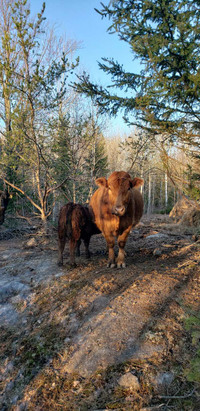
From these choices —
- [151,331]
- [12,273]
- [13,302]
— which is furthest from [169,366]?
[12,273]

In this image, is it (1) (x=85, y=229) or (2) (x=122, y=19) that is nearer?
(2) (x=122, y=19)

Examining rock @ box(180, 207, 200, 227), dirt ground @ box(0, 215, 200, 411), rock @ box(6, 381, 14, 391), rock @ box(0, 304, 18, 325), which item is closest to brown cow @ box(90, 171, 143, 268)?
dirt ground @ box(0, 215, 200, 411)

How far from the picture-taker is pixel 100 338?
8.27 feet

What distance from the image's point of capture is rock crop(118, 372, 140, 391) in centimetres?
186

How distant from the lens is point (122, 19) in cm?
439

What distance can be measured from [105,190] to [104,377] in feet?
12.6

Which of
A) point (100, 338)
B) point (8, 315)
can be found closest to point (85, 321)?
point (100, 338)

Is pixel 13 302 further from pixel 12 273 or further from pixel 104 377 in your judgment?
pixel 104 377

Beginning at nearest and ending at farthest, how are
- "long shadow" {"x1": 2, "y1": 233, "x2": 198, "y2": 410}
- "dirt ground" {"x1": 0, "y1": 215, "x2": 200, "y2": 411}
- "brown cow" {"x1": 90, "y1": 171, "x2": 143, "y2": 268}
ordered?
1. "dirt ground" {"x1": 0, "y1": 215, "x2": 200, "y2": 411}
2. "long shadow" {"x1": 2, "y1": 233, "x2": 198, "y2": 410}
3. "brown cow" {"x1": 90, "y1": 171, "x2": 143, "y2": 268}

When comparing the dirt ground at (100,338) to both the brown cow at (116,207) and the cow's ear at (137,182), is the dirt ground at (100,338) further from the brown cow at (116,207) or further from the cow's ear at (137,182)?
the cow's ear at (137,182)

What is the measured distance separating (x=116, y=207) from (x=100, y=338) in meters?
2.35

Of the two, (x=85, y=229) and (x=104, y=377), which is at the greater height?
(x=85, y=229)

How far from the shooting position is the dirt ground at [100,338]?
1.84m

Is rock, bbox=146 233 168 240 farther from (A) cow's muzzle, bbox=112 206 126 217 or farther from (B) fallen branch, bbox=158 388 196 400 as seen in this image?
(B) fallen branch, bbox=158 388 196 400
